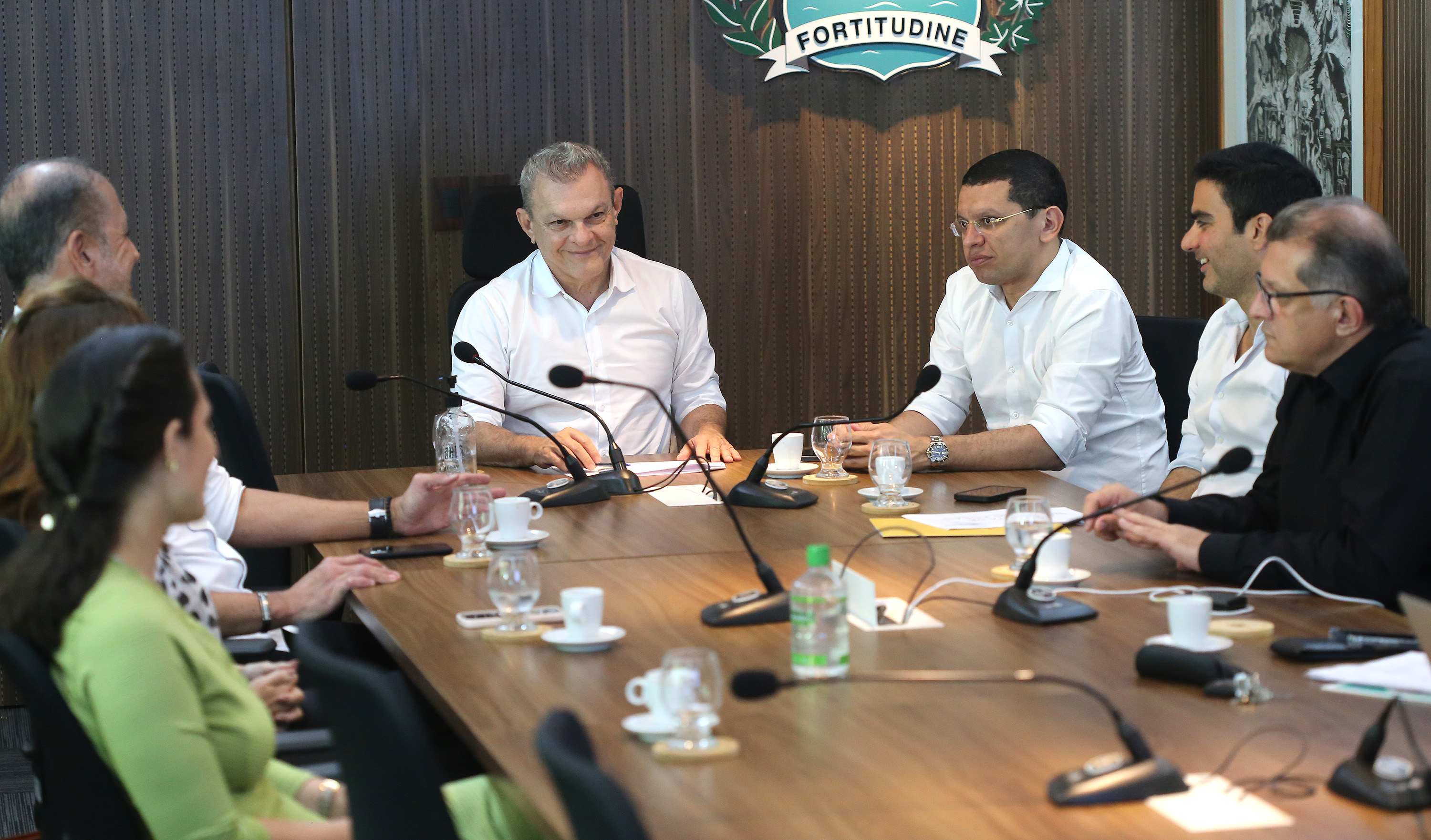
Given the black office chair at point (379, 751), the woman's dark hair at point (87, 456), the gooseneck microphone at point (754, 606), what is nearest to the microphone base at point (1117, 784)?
the black office chair at point (379, 751)

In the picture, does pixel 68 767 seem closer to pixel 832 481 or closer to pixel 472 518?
pixel 472 518

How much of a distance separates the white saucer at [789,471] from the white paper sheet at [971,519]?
0.59m

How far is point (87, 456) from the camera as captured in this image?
162 centimetres

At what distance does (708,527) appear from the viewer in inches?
112

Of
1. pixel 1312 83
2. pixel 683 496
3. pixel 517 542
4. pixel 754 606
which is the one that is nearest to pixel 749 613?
pixel 754 606

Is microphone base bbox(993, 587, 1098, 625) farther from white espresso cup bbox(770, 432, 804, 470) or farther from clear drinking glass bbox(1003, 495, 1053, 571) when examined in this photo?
white espresso cup bbox(770, 432, 804, 470)

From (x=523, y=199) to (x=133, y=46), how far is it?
165cm

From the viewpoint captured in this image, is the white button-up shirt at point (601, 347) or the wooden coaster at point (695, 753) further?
the white button-up shirt at point (601, 347)

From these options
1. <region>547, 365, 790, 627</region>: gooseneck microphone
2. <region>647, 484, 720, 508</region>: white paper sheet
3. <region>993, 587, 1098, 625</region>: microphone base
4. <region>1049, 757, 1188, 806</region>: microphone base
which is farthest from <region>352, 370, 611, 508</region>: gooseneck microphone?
<region>1049, 757, 1188, 806</region>: microphone base

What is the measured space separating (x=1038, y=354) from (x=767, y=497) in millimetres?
1224

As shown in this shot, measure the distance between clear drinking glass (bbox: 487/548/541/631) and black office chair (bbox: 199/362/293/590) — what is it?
1346 millimetres

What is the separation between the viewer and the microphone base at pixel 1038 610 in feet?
6.66

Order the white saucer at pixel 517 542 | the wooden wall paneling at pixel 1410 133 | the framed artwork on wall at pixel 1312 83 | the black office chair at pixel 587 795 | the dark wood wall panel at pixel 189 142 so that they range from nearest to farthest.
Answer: the black office chair at pixel 587 795
the white saucer at pixel 517 542
the wooden wall paneling at pixel 1410 133
the framed artwork on wall at pixel 1312 83
the dark wood wall panel at pixel 189 142

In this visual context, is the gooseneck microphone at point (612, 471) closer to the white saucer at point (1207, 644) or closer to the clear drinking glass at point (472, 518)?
the clear drinking glass at point (472, 518)
